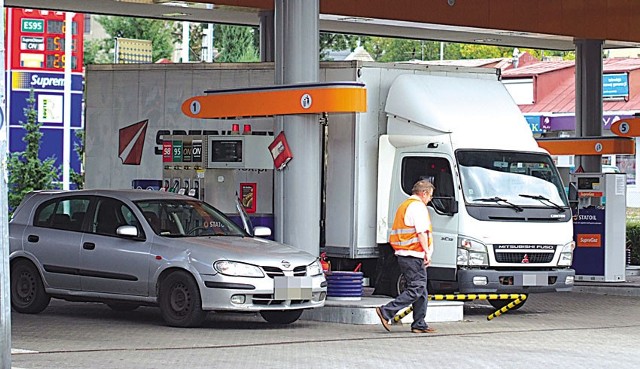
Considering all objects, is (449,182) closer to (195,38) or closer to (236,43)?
(236,43)

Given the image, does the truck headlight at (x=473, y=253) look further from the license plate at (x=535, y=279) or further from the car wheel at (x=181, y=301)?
the car wheel at (x=181, y=301)

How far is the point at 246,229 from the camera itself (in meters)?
17.6

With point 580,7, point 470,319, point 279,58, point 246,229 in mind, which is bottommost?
point 470,319

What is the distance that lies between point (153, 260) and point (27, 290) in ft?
7.30

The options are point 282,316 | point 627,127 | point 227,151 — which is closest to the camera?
point 282,316

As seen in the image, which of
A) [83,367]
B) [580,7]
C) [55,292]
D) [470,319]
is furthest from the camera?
[580,7]

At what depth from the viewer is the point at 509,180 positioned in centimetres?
1738

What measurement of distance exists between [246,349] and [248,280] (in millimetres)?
1505

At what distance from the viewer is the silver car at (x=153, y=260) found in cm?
1486

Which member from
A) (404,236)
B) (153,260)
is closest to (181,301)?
(153,260)

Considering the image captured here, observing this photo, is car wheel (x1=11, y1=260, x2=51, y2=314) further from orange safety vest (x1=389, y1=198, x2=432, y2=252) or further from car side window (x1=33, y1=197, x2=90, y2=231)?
orange safety vest (x1=389, y1=198, x2=432, y2=252)

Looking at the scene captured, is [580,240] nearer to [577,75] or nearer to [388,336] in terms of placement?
[577,75]

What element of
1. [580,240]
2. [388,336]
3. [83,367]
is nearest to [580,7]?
[580,240]

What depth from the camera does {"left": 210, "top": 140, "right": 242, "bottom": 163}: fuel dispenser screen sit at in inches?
708
